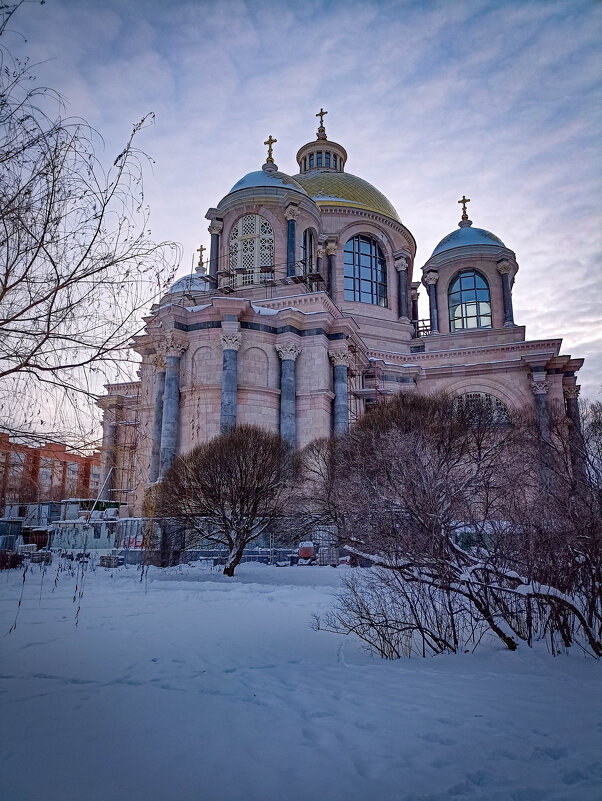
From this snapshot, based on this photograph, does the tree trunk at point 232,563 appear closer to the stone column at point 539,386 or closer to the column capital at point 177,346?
the column capital at point 177,346

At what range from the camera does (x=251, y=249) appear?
86.8 ft

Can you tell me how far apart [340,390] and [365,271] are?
41.3ft

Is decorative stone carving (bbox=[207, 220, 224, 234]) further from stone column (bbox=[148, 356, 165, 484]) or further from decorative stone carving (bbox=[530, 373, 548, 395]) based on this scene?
decorative stone carving (bbox=[530, 373, 548, 395])

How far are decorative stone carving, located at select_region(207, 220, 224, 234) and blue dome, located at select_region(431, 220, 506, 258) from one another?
42.2 ft

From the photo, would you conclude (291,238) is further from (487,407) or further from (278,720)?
(278,720)

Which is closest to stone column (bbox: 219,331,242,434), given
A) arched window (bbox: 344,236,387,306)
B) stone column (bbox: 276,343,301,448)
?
stone column (bbox: 276,343,301,448)

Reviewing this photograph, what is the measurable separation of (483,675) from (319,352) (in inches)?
724

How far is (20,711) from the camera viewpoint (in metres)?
3.60

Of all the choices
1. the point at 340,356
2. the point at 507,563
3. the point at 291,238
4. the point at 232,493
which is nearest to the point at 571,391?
the point at 340,356

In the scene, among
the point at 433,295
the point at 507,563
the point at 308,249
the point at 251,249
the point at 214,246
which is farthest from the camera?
the point at 433,295

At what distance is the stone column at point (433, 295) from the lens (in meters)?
31.8

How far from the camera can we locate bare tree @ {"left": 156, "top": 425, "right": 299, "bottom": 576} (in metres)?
13.7

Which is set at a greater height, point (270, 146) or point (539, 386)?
point (270, 146)

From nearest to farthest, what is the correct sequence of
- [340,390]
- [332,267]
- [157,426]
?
[157,426] < [340,390] < [332,267]
